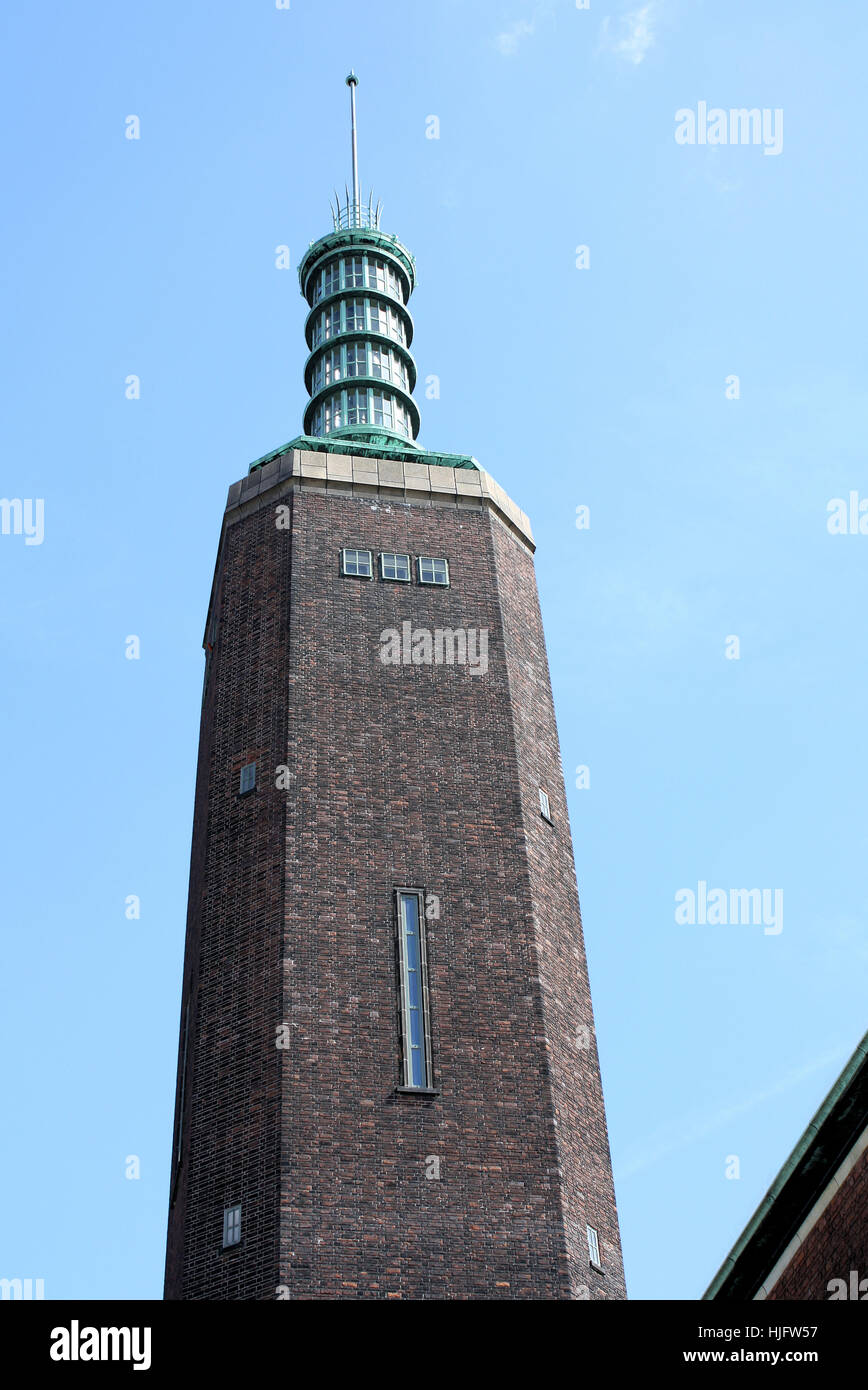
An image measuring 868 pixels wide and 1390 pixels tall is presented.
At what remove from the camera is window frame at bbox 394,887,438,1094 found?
30.6 metres

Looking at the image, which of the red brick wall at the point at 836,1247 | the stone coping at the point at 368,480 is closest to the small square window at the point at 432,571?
the stone coping at the point at 368,480

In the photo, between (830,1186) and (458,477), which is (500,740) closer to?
(458,477)

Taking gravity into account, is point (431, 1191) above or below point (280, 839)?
below

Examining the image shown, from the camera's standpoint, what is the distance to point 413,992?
3170cm

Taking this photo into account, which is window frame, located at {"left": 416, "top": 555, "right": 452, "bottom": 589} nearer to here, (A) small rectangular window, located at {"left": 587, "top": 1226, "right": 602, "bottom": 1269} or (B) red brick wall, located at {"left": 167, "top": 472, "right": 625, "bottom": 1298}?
(B) red brick wall, located at {"left": 167, "top": 472, "right": 625, "bottom": 1298}

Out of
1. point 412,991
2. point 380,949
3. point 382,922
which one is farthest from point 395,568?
point 412,991

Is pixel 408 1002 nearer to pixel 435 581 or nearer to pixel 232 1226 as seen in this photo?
pixel 232 1226

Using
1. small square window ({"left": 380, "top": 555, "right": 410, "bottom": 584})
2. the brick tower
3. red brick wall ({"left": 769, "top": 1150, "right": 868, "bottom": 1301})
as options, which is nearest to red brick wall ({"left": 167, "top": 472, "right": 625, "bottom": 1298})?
the brick tower

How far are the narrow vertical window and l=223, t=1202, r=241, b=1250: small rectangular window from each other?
3613 millimetres

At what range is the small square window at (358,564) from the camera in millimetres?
38031

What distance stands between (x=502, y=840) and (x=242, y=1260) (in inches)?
381

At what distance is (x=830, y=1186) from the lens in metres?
20.7
